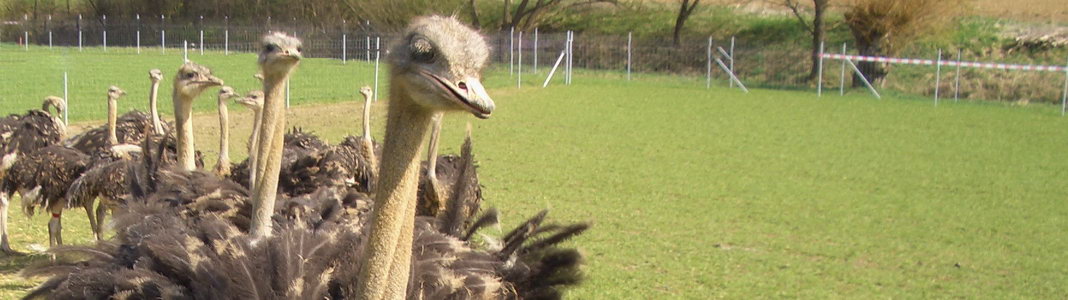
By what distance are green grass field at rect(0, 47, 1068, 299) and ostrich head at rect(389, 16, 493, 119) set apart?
49.8 inches

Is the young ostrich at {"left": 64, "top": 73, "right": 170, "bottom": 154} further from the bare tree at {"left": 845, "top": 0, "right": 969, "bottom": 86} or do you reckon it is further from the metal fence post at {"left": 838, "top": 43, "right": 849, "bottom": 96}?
the bare tree at {"left": 845, "top": 0, "right": 969, "bottom": 86}

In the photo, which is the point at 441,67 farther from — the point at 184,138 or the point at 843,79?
the point at 843,79

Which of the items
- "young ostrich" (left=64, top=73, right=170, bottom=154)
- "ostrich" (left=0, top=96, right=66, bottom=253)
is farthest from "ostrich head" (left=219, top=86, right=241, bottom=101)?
"ostrich" (left=0, top=96, right=66, bottom=253)

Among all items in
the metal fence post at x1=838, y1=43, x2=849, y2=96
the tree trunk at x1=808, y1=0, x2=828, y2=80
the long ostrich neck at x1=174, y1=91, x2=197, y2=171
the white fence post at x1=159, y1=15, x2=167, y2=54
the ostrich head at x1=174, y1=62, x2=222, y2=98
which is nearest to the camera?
the long ostrich neck at x1=174, y1=91, x2=197, y2=171

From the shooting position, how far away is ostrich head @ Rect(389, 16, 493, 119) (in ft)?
9.38

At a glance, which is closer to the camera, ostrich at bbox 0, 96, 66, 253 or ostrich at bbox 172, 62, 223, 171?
ostrich at bbox 172, 62, 223, 171

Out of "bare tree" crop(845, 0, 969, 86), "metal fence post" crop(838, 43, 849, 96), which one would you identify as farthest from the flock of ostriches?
"bare tree" crop(845, 0, 969, 86)

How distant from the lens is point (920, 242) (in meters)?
8.66

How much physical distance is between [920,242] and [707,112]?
37.2ft

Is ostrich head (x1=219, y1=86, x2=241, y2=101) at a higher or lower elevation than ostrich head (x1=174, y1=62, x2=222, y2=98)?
lower

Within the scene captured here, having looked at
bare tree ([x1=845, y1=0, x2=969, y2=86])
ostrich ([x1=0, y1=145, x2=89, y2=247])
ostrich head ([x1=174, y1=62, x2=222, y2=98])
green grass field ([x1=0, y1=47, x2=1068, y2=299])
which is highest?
bare tree ([x1=845, y1=0, x2=969, y2=86])

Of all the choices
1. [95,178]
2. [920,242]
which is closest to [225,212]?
[95,178]

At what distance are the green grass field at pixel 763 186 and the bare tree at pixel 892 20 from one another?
20.1ft

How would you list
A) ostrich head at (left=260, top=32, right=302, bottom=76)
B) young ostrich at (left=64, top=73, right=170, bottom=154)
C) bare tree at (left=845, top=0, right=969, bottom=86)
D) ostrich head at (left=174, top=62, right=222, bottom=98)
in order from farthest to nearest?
bare tree at (left=845, top=0, right=969, bottom=86), young ostrich at (left=64, top=73, right=170, bottom=154), ostrich head at (left=174, top=62, right=222, bottom=98), ostrich head at (left=260, top=32, right=302, bottom=76)
